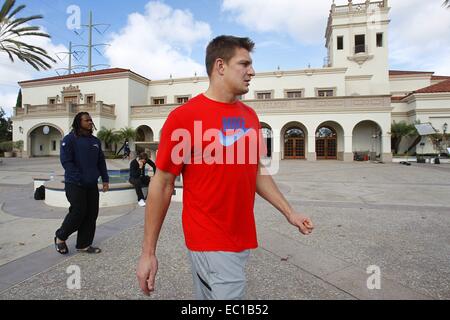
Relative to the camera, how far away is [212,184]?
1.40m

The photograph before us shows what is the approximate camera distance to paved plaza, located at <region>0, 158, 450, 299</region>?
265cm

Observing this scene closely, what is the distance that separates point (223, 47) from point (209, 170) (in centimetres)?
72

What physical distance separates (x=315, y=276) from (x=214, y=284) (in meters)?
2.04

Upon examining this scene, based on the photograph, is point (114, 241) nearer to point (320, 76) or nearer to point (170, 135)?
point (170, 135)

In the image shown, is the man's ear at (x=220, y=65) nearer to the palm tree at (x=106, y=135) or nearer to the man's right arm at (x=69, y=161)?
the man's right arm at (x=69, y=161)

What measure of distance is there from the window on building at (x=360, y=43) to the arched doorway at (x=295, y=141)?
12.8 metres

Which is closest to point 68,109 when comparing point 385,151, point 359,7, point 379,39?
point 385,151

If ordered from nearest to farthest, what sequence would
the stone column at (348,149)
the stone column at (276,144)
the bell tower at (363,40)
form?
the stone column at (348,149) < the stone column at (276,144) < the bell tower at (363,40)

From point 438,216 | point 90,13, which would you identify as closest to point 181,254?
point 438,216

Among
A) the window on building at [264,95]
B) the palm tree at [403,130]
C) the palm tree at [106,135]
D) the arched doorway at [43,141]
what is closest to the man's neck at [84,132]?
the palm tree at [106,135]

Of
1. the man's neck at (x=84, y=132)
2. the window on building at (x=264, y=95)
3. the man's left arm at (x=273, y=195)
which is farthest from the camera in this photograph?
the window on building at (x=264, y=95)

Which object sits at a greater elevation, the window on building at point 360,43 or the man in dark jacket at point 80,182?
the window on building at point 360,43

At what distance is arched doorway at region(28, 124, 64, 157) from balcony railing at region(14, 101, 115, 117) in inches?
64.1

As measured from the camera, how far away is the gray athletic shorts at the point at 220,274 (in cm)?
132
